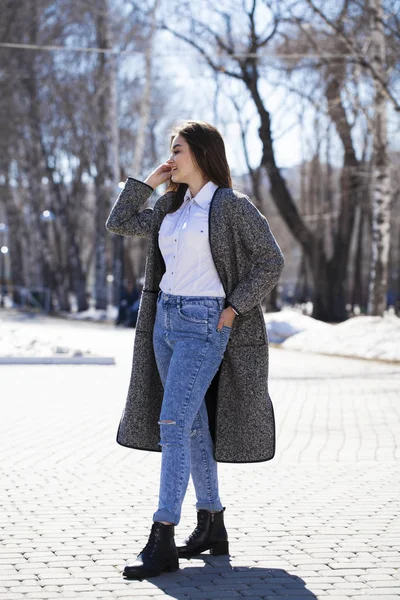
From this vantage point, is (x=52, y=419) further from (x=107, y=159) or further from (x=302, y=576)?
(x=107, y=159)

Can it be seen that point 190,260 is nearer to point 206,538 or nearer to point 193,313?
point 193,313

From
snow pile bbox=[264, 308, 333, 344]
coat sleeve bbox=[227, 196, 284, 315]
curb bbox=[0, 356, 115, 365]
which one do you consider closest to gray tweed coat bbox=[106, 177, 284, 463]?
coat sleeve bbox=[227, 196, 284, 315]

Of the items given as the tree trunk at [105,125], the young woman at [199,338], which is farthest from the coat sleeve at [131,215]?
the tree trunk at [105,125]

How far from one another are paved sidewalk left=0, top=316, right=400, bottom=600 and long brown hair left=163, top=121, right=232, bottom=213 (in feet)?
5.07

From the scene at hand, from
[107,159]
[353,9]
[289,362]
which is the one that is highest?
[353,9]

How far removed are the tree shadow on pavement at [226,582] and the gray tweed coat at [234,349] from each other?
18.0 inches

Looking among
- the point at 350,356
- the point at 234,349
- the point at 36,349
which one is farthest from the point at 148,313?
the point at 350,356

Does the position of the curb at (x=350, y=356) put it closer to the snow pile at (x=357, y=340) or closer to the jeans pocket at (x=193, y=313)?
the snow pile at (x=357, y=340)

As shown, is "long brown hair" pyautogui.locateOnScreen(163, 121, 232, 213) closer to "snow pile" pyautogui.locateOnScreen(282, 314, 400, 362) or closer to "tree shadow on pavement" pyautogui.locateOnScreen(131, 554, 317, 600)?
"tree shadow on pavement" pyautogui.locateOnScreen(131, 554, 317, 600)

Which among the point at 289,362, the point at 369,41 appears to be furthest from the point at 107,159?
the point at 289,362

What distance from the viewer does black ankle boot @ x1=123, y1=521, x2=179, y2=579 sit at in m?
4.68

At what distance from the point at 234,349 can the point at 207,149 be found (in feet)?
2.81

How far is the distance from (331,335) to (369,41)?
6202mm

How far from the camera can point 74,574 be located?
15.4ft
